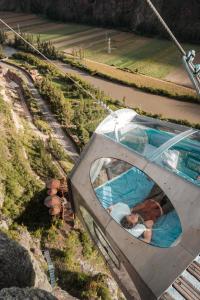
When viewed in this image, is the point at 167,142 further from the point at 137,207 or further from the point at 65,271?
the point at 65,271

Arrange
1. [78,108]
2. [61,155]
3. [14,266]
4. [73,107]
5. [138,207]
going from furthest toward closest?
[73,107] < [78,108] < [61,155] < [14,266] < [138,207]

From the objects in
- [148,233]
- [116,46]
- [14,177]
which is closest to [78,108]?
[14,177]

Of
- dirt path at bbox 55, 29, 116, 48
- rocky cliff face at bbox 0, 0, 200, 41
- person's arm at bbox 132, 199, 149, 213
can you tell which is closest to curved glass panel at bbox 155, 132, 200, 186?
person's arm at bbox 132, 199, 149, 213

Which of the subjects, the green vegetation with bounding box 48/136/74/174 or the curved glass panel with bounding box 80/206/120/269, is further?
the green vegetation with bounding box 48/136/74/174

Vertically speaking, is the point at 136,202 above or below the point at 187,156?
below

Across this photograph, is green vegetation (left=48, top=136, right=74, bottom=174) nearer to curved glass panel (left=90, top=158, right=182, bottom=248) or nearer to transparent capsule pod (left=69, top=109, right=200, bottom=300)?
transparent capsule pod (left=69, top=109, right=200, bottom=300)

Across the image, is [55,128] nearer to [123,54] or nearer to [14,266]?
[14,266]

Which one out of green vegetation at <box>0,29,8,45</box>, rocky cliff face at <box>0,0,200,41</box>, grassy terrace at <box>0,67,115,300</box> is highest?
rocky cliff face at <box>0,0,200,41</box>

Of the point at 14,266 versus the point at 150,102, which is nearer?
the point at 14,266
